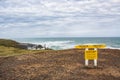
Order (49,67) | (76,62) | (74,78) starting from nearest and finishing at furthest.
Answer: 1. (74,78)
2. (49,67)
3. (76,62)

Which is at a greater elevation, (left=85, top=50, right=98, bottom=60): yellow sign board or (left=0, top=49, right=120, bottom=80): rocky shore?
(left=85, top=50, right=98, bottom=60): yellow sign board

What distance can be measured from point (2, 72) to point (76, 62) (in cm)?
490

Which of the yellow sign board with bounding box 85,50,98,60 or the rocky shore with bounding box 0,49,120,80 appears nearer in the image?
the rocky shore with bounding box 0,49,120,80

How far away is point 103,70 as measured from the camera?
17.7 meters

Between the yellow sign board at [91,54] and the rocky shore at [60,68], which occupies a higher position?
the yellow sign board at [91,54]

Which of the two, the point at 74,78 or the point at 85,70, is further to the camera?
the point at 85,70

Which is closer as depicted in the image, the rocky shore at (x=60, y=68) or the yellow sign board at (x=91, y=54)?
the rocky shore at (x=60, y=68)

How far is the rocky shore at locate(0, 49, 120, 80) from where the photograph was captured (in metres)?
16.3

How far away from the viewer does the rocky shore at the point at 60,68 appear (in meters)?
16.3

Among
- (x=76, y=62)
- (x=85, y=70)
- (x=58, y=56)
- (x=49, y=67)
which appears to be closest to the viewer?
(x=85, y=70)

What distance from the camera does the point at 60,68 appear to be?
722 inches

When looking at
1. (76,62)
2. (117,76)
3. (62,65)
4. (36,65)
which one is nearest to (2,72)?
(36,65)

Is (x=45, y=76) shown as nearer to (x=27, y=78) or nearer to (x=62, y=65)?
(x=27, y=78)

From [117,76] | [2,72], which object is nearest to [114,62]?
[117,76]
